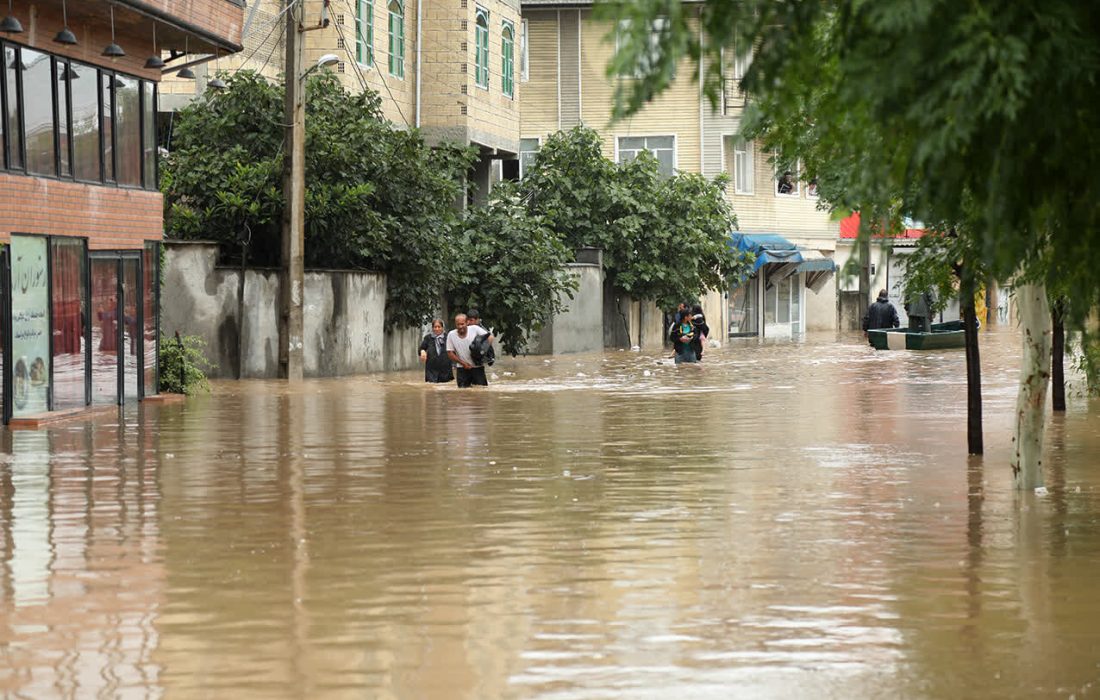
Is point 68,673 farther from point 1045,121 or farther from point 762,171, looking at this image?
point 762,171

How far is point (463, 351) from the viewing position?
106ft

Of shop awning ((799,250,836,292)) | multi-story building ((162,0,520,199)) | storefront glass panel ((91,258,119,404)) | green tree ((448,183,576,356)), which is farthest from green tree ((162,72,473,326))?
shop awning ((799,250,836,292))

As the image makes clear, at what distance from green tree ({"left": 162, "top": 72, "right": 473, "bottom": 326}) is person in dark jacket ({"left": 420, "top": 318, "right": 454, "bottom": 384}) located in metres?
3.97

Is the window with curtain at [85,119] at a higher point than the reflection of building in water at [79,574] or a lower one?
higher

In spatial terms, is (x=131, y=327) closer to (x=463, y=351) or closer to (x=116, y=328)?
(x=116, y=328)

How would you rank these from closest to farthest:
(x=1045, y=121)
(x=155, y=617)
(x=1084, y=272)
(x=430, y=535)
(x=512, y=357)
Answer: (x=1045, y=121) → (x=1084, y=272) → (x=155, y=617) → (x=430, y=535) → (x=512, y=357)

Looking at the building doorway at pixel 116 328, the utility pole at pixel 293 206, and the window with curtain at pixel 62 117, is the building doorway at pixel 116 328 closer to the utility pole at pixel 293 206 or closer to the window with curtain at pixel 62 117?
the window with curtain at pixel 62 117

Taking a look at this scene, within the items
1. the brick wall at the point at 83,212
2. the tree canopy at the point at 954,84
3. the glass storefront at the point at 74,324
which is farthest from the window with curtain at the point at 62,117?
the tree canopy at the point at 954,84

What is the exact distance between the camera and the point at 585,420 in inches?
992

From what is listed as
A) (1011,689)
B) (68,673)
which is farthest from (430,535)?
(1011,689)

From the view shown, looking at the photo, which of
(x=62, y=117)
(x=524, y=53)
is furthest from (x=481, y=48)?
(x=62, y=117)

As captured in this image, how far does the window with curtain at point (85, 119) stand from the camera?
86.0 feet

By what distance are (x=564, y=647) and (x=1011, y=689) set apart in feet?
6.89

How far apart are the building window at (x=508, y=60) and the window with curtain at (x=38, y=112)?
946 inches
